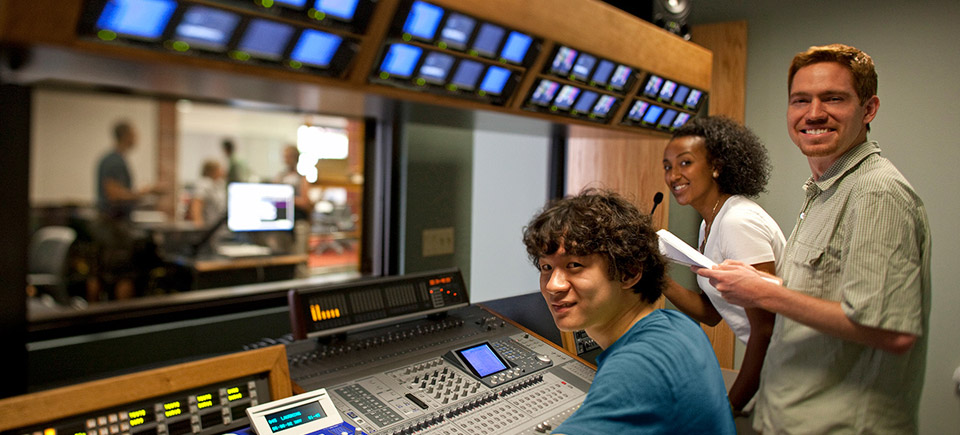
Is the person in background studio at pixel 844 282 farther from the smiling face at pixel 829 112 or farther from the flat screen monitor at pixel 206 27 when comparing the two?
the flat screen monitor at pixel 206 27

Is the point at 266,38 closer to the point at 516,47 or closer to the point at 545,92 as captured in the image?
the point at 516,47

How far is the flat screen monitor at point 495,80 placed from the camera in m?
1.55

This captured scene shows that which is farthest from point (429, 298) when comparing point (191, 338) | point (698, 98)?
point (698, 98)

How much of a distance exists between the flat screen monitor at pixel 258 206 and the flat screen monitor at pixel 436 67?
3.39 m

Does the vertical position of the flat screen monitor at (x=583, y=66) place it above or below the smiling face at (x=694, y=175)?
above

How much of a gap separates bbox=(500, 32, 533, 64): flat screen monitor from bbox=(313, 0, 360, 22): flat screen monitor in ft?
1.53

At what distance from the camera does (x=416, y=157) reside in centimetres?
272

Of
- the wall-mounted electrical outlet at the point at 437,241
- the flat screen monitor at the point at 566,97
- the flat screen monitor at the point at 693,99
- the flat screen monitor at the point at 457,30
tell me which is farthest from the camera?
the wall-mounted electrical outlet at the point at 437,241

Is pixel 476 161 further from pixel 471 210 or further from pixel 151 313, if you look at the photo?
pixel 151 313

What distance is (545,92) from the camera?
173 centimetres

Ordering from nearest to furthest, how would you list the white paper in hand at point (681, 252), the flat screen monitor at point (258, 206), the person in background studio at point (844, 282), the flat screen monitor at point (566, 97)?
the person in background studio at point (844, 282) < the white paper in hand at point (681, 252) < the flat screen monitor at point (566, 97) < the flat screen monitor at point (258, 206)

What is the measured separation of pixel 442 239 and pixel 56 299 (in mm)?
3199

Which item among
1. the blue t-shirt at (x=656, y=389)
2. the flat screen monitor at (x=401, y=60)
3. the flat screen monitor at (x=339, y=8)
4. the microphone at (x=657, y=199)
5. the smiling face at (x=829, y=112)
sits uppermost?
the flat screen monitor at (x=339, y=8)

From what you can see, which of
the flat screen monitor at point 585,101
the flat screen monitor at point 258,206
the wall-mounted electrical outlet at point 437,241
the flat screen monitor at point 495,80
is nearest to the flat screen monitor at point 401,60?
the flat screen monitor at point 495,80
